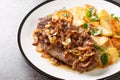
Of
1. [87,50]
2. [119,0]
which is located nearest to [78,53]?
[87,50]

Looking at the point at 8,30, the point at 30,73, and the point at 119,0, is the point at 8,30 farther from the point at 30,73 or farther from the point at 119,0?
the point at 119,0

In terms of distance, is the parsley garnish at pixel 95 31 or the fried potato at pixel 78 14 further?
the fried potato at pixel 78 14

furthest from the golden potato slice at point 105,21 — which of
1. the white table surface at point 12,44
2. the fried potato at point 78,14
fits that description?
the white table surface at point 12,44

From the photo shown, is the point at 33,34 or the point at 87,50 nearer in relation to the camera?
the point at 87,50

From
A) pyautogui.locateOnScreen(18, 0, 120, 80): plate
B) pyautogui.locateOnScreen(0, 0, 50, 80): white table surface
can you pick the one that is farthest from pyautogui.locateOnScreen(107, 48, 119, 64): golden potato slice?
pyautogui.locateOnScreen(0, 0, 50, 80): white table surface

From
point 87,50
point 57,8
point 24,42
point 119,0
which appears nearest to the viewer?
point 87,50

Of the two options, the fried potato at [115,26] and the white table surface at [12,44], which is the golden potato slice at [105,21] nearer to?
the fried potato at [115,26]
